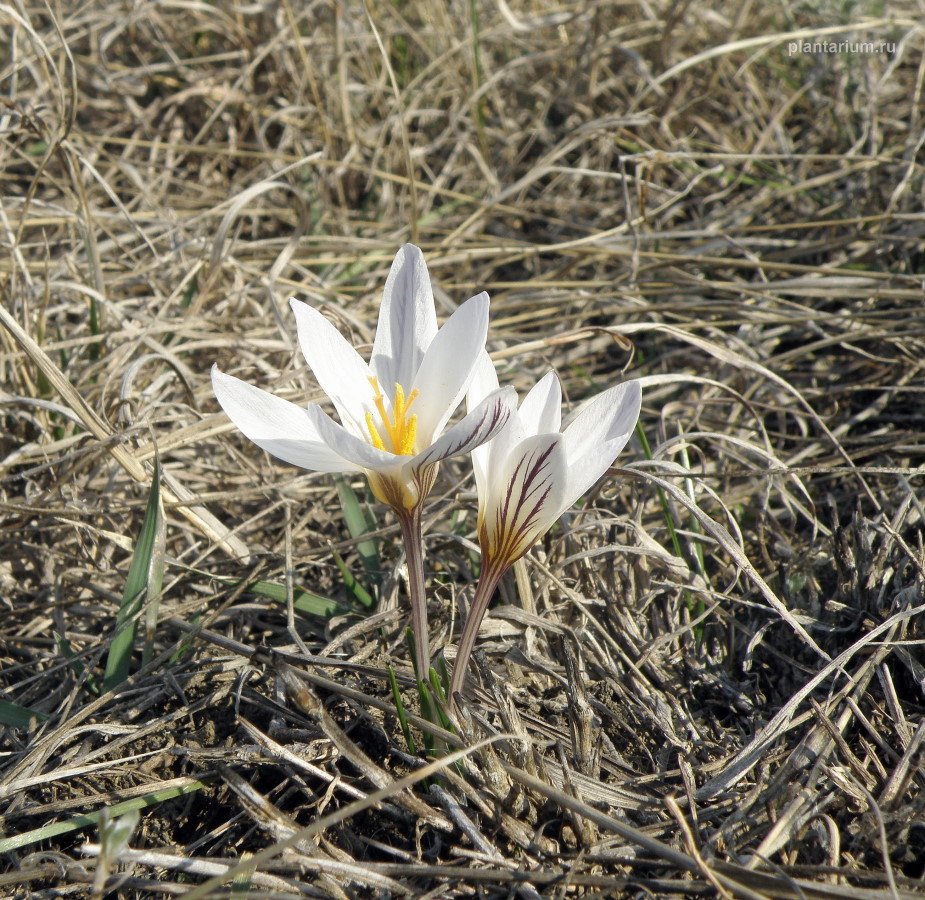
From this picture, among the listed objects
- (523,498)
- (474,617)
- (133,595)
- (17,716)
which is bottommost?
(17,716)

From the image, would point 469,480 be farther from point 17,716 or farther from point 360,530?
point 17,716

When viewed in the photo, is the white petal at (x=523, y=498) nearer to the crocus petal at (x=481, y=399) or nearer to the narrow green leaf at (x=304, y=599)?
the crocus petal at (x=481, y=399)

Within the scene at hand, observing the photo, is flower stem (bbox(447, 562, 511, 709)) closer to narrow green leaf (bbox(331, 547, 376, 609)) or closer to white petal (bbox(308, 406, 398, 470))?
white petal (bbox(308, 406, 398, 470))

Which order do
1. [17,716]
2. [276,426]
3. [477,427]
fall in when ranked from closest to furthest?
[477,427], [276,426], [17,716]

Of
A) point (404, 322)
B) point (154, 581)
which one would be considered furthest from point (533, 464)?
point (154, 581)

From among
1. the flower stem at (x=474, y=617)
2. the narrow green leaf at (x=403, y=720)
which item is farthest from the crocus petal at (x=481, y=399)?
the narrow green leaf at (x=403, y=720)

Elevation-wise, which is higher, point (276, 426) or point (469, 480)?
point (276, 426)

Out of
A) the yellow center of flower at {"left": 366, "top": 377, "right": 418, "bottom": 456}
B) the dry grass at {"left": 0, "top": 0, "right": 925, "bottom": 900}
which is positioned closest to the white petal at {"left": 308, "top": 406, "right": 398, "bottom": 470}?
the yellow center of flower at {"left": 366, "top": 377, "right": 418, "bottom": 456}
